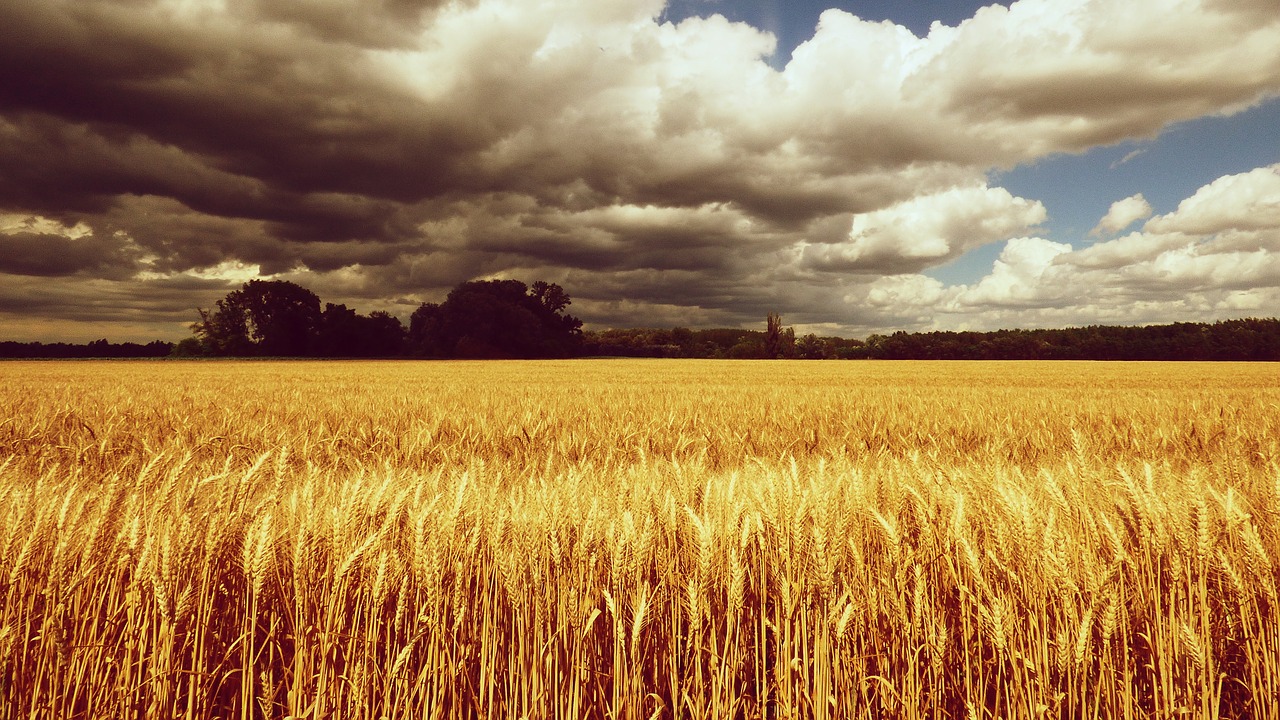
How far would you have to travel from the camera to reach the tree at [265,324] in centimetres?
7056

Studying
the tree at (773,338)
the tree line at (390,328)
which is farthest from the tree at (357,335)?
the tree at (773,338)

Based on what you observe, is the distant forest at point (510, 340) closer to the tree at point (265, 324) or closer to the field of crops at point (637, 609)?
the tree at point (265, 324)

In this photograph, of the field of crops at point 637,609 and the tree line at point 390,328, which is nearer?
the field of crops at point 637,609

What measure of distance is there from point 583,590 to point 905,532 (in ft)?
5.14

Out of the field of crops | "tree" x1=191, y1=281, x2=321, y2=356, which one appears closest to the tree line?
"tree" x1=191, y1=281, x2=321, y2=356

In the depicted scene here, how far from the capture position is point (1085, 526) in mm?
2734

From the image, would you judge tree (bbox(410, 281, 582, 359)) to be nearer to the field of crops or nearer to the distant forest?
the distant forest

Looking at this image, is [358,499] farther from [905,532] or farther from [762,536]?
[905,532]

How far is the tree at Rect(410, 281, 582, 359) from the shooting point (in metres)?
77.0

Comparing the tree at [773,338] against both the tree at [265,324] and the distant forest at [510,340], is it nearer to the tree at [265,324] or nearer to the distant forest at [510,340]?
the distant forest at [510,340]

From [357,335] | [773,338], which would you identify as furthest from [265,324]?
[773,338]

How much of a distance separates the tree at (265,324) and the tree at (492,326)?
13.6m

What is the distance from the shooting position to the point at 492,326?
77312 mm

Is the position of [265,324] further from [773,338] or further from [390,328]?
[773,338]
